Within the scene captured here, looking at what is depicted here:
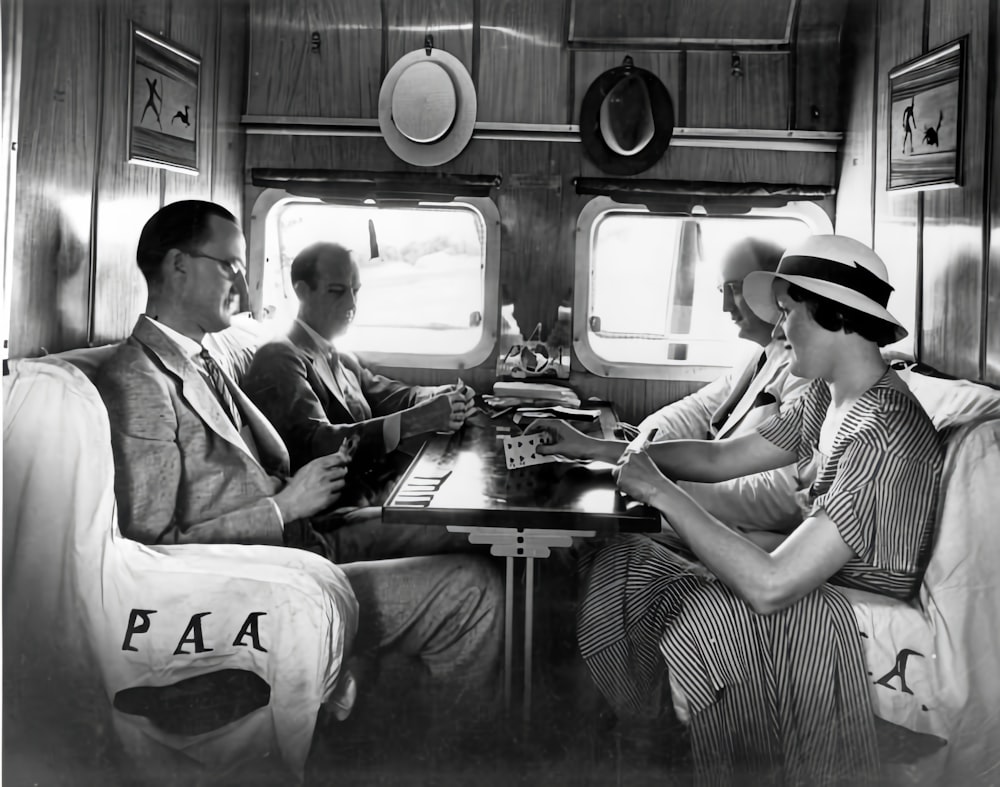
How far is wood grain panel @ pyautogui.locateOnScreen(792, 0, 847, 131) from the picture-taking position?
7.09 feet

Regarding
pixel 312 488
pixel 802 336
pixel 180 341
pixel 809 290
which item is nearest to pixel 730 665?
pixel 802 336

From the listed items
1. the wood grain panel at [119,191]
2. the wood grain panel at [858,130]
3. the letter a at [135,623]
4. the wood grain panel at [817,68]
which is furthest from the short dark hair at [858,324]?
the letter a at [135,623]

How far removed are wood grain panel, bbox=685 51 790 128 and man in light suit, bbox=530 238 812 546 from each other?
0.32 m

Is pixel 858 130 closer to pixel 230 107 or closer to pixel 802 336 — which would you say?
pixel 802 336

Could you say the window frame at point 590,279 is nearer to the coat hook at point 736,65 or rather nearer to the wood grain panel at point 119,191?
the coat hook at point 736,65

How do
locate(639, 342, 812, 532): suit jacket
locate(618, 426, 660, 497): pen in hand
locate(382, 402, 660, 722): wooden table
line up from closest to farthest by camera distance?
locate(382, 402, 660, 722): wooden table
locate(639, 342, 812, 532): suit jacket
locate(618, 426, 660, 497): pen in hand

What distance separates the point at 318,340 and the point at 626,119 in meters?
0.99

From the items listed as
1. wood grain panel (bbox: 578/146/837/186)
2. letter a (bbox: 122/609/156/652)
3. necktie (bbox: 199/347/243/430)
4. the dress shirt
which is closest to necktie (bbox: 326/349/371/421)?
the dress shirt

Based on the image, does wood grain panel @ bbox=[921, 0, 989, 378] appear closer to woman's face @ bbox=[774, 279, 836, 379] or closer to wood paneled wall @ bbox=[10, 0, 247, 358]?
woman's face @ bbox=[774, 279, 836, 379]

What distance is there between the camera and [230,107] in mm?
2229

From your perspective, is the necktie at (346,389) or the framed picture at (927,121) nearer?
the framed picture at (927,121)

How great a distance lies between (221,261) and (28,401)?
0.61 m

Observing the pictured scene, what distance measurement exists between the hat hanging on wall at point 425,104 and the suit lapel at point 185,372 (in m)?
0.78

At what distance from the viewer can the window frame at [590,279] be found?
7.23ft
